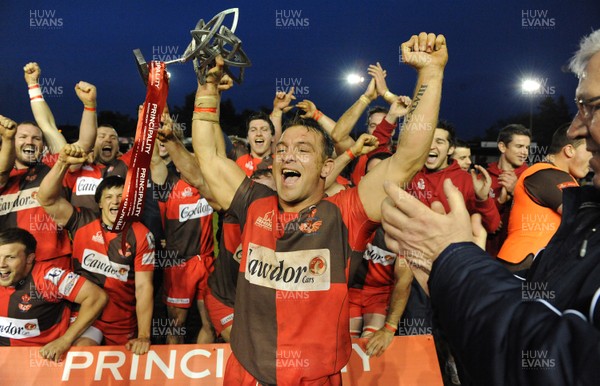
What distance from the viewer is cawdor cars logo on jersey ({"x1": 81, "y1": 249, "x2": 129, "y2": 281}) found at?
468cm

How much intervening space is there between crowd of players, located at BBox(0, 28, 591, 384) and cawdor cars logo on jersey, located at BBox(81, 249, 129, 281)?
12 mm

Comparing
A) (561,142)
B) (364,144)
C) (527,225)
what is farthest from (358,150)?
(561,142)

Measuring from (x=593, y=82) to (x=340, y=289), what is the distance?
1858mm

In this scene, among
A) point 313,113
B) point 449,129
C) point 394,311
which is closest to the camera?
point 394,311

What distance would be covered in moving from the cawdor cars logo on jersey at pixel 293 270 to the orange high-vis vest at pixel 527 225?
224 centimetres

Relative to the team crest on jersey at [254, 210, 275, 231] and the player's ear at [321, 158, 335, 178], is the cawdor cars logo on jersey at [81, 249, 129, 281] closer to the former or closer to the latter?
the team crest on jersey at [254, 210, 275, 231]

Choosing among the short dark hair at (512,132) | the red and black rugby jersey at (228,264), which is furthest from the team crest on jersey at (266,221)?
the short dark hair at (512,132)

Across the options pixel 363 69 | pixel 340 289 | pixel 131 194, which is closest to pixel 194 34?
pixel 131 194

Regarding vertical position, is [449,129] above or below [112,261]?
above

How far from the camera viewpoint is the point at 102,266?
4699 millimetres

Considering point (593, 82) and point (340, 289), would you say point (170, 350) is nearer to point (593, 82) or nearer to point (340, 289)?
point (340, 289)

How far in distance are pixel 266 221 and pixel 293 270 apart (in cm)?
34

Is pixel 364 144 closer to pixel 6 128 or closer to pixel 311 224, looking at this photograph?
pixel 311 224

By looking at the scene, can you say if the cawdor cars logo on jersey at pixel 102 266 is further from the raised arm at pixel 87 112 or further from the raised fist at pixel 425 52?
the raised fist at pixel 425 52
